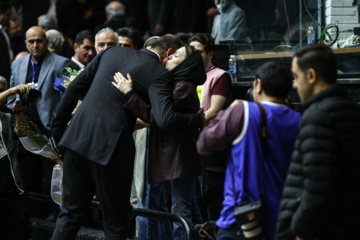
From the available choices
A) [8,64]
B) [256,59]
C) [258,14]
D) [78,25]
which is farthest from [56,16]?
[256,59]

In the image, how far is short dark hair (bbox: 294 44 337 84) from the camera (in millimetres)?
4055

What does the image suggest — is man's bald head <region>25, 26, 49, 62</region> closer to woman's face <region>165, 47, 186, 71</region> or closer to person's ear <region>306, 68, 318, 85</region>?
woman's face <region>165, 47, 186, 71</region>

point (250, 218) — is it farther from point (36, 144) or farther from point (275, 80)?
point (36, 144)

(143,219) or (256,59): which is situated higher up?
(256,59)

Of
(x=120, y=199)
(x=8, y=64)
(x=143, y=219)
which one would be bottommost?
(x=143, y=219)

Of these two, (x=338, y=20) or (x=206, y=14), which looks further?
(x=206, y=14)

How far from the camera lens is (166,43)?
6164mm

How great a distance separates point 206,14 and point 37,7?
443cm

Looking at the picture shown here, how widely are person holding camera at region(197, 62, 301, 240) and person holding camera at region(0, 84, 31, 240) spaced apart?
10.1 feet

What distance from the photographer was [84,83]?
5848mm

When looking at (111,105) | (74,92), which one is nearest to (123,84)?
(111,105)

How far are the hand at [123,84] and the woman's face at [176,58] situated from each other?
2.18ft

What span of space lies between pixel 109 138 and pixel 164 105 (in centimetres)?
52

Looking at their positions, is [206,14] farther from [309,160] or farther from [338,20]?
[309,160]
